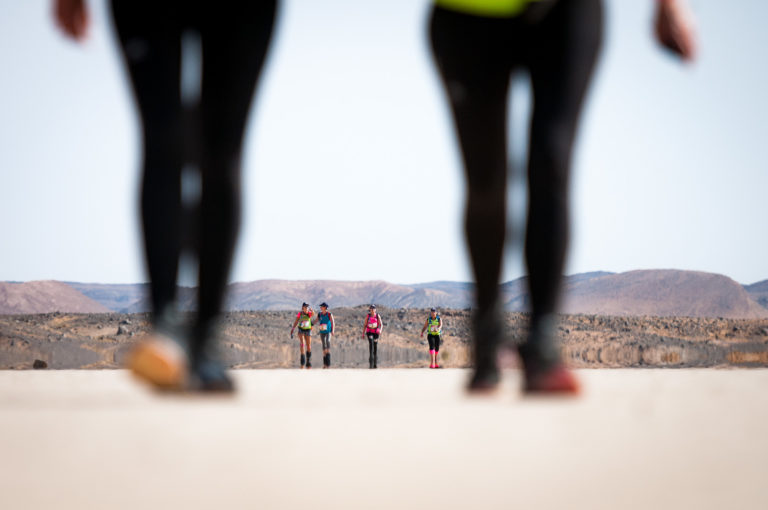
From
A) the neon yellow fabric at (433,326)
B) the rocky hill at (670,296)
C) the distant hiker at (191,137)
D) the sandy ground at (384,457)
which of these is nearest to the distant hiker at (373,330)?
the neon yellow fabric at (433,326)

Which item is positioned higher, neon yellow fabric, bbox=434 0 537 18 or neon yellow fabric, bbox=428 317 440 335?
neon yellow fabric, bbox=434 0 537 18

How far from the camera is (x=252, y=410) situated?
1521mm

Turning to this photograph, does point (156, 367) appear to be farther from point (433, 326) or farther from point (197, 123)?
point (433, 326)

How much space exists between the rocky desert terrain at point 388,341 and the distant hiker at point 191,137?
11911 millimetres

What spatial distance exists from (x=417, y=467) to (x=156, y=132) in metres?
1.38

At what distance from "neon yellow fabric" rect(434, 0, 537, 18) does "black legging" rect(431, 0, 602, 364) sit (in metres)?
0.02

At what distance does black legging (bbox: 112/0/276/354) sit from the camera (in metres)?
2.07

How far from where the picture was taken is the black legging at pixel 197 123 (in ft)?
6.78

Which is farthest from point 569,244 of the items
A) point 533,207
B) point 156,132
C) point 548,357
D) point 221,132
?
point 156,132

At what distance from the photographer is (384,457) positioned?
1.06 meters

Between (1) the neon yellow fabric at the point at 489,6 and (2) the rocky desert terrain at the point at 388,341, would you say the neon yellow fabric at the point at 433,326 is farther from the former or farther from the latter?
(1) the neon yellow fabric at the point at 489,6

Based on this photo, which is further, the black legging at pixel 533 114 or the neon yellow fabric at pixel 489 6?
the neon yellow fabric at pixel 489 6

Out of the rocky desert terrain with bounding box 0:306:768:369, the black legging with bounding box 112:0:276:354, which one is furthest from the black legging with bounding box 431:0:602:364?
the rocky desert terrain with bounding box 0:306:768:369

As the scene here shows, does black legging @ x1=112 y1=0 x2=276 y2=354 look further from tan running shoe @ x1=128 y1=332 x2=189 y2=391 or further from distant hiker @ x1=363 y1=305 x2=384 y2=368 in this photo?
distant hiker @ x1=363 y1=305 x2=384 y2=368
